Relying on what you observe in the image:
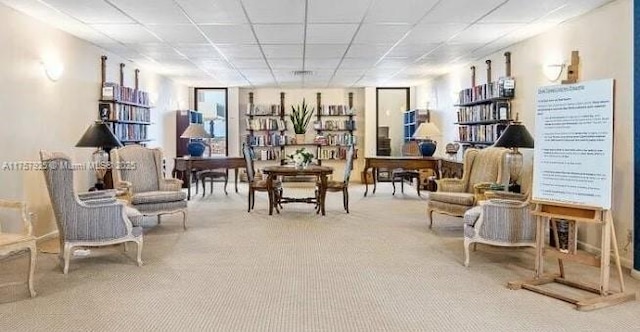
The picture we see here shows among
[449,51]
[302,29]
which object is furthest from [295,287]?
[449,51]

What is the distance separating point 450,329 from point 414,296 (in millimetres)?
655

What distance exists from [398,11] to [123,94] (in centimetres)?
457

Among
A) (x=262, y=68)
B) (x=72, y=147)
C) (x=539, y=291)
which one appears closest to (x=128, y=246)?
(x=72, y=147)

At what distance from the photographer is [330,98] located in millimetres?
12992

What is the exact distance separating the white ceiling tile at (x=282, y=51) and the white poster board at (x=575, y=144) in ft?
13.6

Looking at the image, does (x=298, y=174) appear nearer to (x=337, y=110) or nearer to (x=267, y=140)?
(x=267, y=140)

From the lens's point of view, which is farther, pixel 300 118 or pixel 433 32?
pixel 300 118

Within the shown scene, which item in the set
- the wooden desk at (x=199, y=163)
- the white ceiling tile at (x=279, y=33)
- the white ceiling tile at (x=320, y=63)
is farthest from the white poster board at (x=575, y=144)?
the wooden desk at (x=199, y=163)

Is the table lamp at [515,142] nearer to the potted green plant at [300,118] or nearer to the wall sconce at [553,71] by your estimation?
the wall sconce at [553,71]

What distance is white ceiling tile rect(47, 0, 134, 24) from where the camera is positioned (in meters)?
4.93

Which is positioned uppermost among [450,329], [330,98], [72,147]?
[330,98]

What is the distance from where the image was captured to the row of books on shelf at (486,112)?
7.06 meters

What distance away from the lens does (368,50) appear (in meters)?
7.64

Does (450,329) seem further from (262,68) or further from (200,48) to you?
(262,68)
